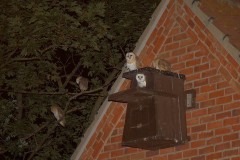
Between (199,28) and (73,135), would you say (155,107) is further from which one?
(73,135)

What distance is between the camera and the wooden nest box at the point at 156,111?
9.14 metres

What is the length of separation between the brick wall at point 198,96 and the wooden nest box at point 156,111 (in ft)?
0.61

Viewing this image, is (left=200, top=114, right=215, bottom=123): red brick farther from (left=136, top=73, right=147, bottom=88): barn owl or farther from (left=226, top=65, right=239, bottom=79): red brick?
(left=136, top=73, right=147, bottom=88): barn owl

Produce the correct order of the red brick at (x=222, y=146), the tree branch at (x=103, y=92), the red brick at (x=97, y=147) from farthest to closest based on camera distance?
1. the tree branch at (x=103, y=92)
2. the red brick at (x=97, y=147)
3. the red brick at (x=222, y=146)

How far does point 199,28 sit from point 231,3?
1572mm

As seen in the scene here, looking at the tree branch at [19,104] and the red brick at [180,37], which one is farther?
the tree branch at [19,104]

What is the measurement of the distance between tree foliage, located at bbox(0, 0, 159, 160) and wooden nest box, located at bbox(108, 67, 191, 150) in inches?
182

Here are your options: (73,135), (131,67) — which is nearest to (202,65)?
(131,67)

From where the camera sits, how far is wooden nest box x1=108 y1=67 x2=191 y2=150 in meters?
9.14

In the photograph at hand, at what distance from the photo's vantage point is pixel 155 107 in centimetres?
922

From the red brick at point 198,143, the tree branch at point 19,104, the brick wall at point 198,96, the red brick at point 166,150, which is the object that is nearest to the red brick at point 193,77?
the brick wall at point 198,96

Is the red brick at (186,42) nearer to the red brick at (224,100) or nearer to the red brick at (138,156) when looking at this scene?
the red brick at (224,100)

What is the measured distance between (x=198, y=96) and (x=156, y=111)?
0.73 meters

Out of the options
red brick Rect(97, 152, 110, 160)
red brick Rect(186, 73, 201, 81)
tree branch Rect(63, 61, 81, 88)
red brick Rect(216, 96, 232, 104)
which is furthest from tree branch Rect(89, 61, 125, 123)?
red brick Rect(216, 96, 232, 104)
